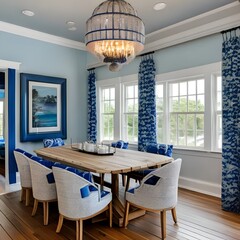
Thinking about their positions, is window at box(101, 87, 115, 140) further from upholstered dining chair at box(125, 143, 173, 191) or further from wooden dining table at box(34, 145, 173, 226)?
wooden dining table at box(34, 145, 173, 226)

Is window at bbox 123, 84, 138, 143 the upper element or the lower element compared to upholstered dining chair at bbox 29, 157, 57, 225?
upper

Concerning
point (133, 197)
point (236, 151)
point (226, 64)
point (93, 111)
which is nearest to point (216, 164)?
point (236, 151)

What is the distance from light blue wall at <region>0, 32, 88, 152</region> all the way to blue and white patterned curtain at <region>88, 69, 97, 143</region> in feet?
0.47

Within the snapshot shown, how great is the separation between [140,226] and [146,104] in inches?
101

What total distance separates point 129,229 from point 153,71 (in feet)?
10.3

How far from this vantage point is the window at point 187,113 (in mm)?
4383

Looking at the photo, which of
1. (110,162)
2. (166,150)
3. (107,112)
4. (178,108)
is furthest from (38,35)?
(166,150)

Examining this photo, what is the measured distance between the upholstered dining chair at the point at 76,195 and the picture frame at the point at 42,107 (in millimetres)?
2676

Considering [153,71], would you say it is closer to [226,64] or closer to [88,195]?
[226,64]

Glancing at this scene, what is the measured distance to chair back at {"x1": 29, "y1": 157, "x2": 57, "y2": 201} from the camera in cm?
298

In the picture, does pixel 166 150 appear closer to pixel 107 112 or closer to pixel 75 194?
pixel 75 194

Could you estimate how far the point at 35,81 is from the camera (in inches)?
197

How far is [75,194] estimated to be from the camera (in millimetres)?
2494

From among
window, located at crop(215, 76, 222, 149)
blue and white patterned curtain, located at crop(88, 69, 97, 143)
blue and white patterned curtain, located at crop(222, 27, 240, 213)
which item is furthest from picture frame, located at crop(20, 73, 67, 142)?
blue and white patterned curtain, located at crop(222, 27, 240, 213)
